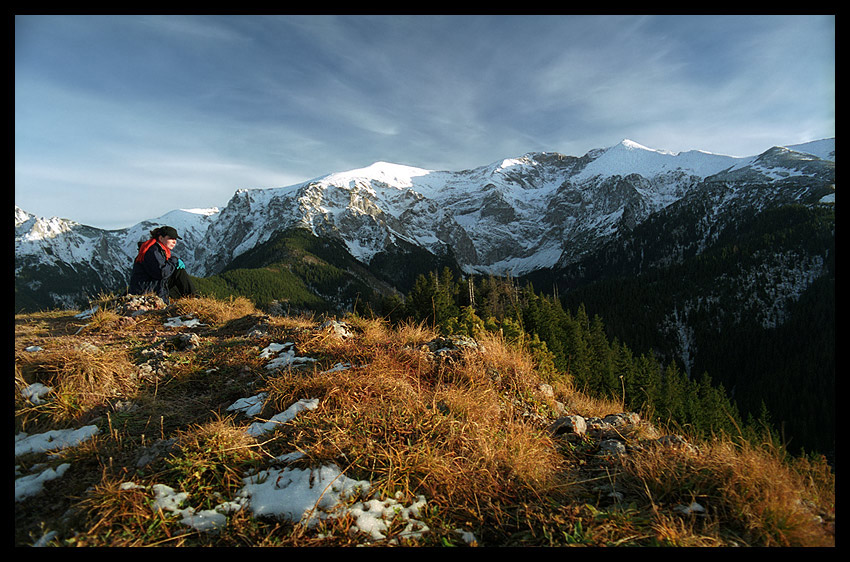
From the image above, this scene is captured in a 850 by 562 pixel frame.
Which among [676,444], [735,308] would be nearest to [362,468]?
[676,444]

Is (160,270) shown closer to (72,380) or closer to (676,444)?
(72,380)

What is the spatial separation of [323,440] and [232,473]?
0.83m

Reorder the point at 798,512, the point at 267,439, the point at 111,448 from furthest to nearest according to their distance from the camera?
the point at 267,439 → the point at 111,448 → the point at 798,512

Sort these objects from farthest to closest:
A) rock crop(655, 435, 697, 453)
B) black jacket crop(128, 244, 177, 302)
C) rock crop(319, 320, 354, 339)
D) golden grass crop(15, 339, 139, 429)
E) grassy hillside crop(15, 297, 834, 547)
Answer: black jacket crop(128, 244, 177, 302) < rock crop(319, 320, 354, 339) < golden grass crop(15, 339, 139, 429) < rock crop(655, 435, 697, 453) < grassy hillside crop(15, 297, 834, 547)

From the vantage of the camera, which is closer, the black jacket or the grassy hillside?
the grassy hillside

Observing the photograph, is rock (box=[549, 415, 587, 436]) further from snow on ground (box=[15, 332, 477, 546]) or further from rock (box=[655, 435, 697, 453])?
snow on ground (box=[15, 332, 477, 546])

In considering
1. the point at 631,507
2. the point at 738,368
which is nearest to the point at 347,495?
the point at 631,507

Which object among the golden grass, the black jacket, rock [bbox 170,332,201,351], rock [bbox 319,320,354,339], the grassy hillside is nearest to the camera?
the grassy hillside

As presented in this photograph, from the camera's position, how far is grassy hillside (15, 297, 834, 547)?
113 inches

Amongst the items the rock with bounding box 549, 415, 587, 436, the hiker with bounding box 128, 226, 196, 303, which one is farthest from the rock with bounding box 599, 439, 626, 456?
the hiker with bounding box 128, 226, 196, 303

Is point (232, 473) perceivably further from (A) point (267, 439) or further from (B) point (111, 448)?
(B) point (111, 448)

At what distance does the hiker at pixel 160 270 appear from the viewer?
10961 millimetres

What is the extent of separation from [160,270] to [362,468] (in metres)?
11.0

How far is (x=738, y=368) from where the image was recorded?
4550 inches
